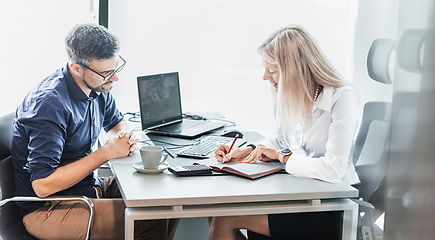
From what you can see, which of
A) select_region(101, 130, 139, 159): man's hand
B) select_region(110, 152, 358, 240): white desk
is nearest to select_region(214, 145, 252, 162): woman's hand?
select_region(110, 152, 358, 240): white desk

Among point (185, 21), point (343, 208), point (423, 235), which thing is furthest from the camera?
point (185, 21)

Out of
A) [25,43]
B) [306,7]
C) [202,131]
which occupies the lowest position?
[202,131]

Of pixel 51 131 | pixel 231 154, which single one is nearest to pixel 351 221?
pixel 231 154

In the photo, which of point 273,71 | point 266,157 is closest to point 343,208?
point 266,157

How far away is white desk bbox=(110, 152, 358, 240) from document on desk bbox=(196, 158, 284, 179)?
24 mm

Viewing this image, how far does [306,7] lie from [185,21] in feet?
3.18

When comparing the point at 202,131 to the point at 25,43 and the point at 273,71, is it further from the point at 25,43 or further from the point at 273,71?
the point at 25,43

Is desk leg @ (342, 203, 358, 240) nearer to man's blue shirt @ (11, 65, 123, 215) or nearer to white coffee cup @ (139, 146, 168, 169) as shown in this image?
white coffee cup @ (139, 146, 168, 169)

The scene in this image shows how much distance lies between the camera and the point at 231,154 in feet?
5.20

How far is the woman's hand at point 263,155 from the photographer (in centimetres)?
156

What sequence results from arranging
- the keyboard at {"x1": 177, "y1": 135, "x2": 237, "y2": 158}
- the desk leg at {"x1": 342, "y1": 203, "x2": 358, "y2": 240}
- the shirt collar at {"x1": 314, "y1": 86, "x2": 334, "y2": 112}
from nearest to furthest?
the desk leg at {"x1": 342, "y1": 203, "x2": 358, "y2": 240} → the shirt collar at {"x1": 314, "y1": 86, "x2": 334, "y2": 112} → the keyboard at {"x1": 177, "y1": 135, "x2": 237, "y2": 158}

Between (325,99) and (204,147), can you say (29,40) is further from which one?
(325,99)

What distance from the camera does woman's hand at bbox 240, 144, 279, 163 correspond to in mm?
1557

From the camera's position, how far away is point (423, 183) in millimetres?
743
